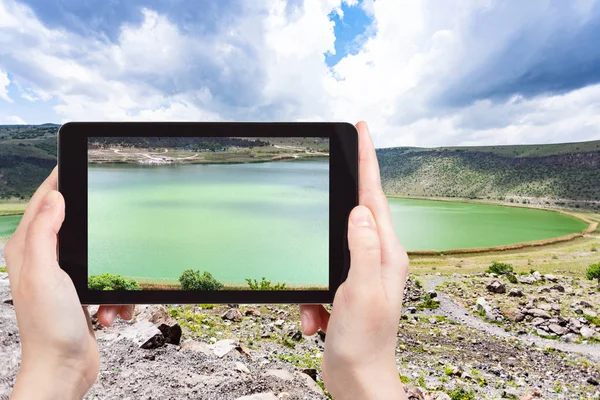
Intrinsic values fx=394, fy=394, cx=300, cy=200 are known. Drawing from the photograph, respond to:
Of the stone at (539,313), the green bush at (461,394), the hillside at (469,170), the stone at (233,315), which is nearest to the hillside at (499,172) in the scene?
the hillside at (469,170)

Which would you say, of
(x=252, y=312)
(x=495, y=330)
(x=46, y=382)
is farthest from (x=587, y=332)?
(x=46, y=382)

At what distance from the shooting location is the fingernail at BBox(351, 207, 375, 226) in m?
1.02

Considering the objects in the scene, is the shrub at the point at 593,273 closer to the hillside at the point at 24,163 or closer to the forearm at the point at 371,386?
the forearm at the point at 371,386

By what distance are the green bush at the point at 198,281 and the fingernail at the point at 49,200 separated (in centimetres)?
41

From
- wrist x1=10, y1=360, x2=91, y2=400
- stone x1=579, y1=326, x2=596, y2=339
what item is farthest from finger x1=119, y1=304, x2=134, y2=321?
stone x1=579, y1=326, x2=596, y2=339

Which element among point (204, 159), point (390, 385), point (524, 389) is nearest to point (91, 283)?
point (204, 159)

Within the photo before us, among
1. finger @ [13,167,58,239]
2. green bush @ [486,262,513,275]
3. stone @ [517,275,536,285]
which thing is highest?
finger @ [13,167,58,239]

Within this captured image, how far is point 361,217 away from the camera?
103 centimetres

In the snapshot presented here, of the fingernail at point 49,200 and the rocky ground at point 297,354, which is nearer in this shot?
the fingernail at point 49,200

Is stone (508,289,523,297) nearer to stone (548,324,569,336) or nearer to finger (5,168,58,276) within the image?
stone (548,324,569,336)

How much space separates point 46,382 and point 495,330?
309 inches

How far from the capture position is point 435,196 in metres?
37.1

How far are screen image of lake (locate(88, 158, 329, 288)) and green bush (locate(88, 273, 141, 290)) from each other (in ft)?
0.07

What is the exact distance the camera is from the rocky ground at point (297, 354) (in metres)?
2.91
